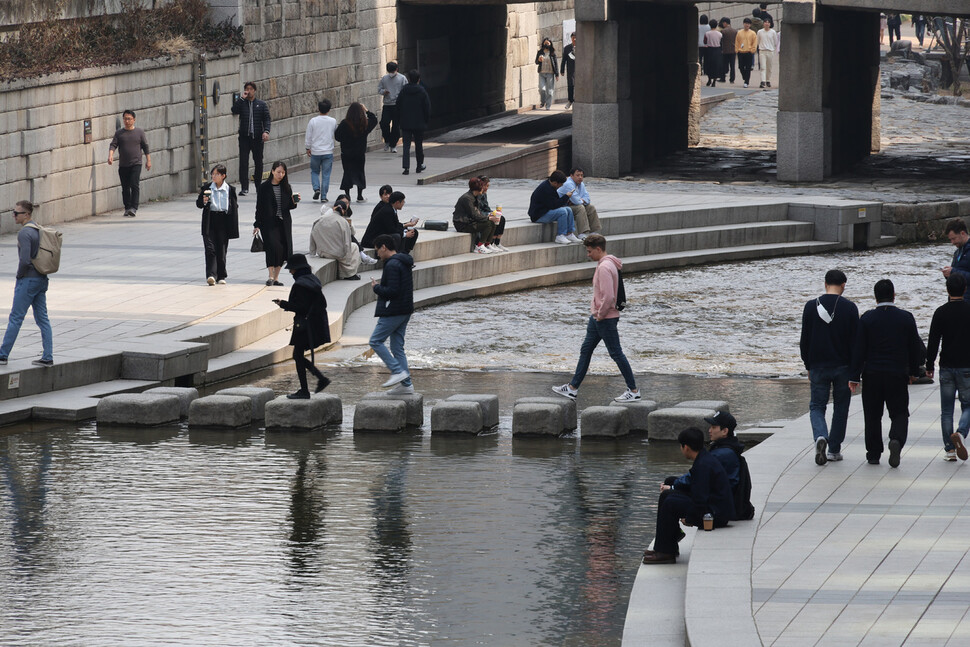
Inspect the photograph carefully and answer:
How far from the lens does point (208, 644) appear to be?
290 inches

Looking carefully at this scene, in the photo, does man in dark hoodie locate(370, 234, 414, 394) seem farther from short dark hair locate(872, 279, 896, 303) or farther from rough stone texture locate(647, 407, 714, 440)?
short dark hair locate(872, 279, 896, 303)

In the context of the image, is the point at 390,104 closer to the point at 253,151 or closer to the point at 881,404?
the point at 253,151

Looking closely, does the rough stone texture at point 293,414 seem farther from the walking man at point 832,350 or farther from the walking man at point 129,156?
the walking man at point 129,156

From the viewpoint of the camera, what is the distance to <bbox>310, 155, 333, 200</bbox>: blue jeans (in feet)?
77.5

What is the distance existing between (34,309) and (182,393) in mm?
1593

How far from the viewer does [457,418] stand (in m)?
12.3

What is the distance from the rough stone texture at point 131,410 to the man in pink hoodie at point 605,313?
3787 mm

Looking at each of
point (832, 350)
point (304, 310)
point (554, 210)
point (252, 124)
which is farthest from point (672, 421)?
point (252, 124)

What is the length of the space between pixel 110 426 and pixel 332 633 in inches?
213

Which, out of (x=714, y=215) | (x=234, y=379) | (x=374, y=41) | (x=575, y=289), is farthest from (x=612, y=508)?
(x=374, y=41)

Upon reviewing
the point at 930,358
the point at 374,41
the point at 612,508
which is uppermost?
the point at 374,41

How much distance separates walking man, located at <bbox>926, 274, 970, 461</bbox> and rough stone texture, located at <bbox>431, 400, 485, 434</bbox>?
3633 mm

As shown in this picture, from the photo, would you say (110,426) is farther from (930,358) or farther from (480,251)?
(480,251)

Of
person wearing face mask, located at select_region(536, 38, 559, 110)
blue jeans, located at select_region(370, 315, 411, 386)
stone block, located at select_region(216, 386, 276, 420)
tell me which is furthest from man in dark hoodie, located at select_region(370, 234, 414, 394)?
person wearing face mask, located at select_region(536, 38, 559, 110)
